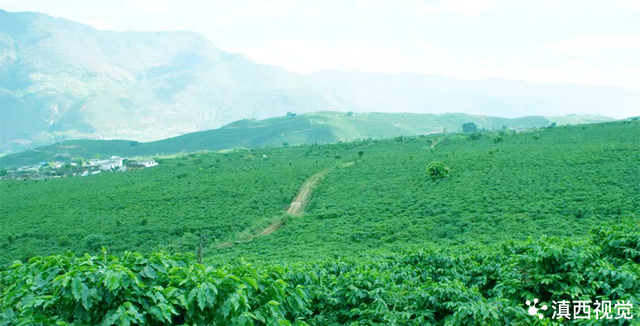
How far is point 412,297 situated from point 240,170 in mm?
67121

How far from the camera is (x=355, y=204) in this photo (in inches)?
1855

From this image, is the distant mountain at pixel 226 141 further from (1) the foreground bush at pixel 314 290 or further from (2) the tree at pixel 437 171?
(1) the foreground bush at pixel 314 290

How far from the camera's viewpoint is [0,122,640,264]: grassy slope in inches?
A: 1340

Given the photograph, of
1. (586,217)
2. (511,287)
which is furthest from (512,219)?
(511,287)

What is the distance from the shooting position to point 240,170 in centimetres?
7544

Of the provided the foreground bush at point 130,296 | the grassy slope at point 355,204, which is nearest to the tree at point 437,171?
the grassy slope at point 355,204

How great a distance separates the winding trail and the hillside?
649 millimetres

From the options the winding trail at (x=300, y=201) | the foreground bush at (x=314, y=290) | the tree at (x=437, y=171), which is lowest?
the winding trail at (x=300, y=201)

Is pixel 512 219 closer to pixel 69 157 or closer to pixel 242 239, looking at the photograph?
pixel 242 239

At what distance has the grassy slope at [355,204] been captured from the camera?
112 feet

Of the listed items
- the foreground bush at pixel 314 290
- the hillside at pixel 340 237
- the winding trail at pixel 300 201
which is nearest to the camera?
the foreground bush at pixel 314 290

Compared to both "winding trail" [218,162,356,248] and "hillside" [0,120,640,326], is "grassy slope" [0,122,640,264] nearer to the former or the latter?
"hillside" [0,120,640,326]

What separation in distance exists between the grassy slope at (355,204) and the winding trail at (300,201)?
36.9 inches

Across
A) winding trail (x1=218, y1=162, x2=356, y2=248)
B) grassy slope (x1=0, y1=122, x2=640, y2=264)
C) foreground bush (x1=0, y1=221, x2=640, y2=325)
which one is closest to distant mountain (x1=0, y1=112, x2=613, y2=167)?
grassy slope (x1=0, y1=122, x2=640, y2=264)
